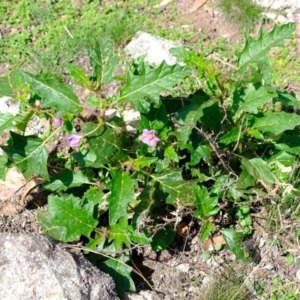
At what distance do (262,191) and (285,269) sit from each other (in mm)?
479

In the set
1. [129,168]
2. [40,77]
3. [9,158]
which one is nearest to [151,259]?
[129,168]

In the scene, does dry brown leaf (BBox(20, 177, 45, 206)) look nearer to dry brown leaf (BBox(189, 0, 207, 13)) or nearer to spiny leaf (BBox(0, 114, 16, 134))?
spiny leaf (BBox(0, 114, 16, 134))

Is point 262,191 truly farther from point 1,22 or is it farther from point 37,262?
point 1,22

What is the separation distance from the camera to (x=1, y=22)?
15.5 feet

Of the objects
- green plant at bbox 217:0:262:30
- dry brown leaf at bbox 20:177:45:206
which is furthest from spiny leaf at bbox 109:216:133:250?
green plant at bbox 217:0:262:30

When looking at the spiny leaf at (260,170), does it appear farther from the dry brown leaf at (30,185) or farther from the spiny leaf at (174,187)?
the dry brown leaf at (30,185)

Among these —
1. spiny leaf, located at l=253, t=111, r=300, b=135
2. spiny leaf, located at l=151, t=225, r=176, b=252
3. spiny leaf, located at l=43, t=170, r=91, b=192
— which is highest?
spiny leaf, located at l=253, t=111, r=300, b=135

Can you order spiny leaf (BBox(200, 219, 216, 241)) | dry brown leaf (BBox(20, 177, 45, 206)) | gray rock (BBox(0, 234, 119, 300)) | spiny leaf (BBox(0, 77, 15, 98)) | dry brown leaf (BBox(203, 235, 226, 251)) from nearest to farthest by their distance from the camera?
gray rock (BBox(0, 234, 119, 300)) < spiny leaf (BBox(0, 77, 15, 98)) < spiny leaf (BBox(200, 219, 216, 241)) < dry brown leaf (BBox(203, 235, 226, 251)) < dry brown leaf (BBox(20, 177, 45, 206))

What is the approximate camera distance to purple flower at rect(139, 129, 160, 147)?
2.99m

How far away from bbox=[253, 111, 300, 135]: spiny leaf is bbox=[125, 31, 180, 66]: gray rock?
1.28 m

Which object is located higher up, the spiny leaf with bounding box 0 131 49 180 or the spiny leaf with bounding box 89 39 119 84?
the spiny leaf with bounding box 89 39 119 84

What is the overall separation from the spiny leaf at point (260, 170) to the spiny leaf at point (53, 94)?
3.25 ft

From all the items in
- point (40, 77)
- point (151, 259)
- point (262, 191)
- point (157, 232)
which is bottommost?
point (151, 259)

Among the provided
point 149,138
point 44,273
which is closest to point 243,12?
point 149,138
